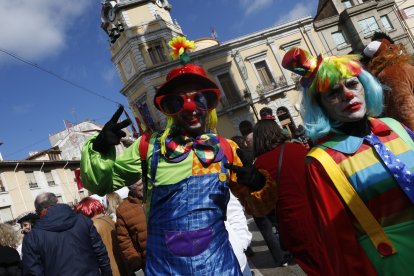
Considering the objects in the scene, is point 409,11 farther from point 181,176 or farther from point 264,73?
point 181,176

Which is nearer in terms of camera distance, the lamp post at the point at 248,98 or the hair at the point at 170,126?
the hair at the point at 170,126

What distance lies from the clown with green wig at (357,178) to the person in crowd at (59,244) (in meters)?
2.39

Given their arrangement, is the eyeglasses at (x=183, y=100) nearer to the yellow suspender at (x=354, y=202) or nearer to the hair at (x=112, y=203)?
the yellow suspender at (x=354, y=202)

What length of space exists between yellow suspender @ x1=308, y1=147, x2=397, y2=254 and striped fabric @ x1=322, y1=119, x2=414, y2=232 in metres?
0.04

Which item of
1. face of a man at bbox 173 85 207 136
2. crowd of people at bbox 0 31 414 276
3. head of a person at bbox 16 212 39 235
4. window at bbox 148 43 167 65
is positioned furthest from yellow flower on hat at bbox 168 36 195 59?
window at bbox 148 43 167 65

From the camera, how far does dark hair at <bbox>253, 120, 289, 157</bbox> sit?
10.4 ft

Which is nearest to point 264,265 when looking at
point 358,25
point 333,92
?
point 333,92

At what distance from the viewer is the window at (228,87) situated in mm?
27453

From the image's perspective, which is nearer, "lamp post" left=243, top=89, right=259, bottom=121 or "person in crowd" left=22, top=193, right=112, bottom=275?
"person in crowd" left=22, top=193, right=112, bottom=275

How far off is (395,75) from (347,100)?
1318mm

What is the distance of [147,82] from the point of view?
26.7 meters

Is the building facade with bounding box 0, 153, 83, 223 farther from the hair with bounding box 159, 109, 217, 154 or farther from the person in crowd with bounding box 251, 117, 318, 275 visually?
the hair with bounding box 159, 109, 217, 154

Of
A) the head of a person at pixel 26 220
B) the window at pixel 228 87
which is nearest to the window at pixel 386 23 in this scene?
the window at pixel 228 87

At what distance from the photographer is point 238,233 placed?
227cm
